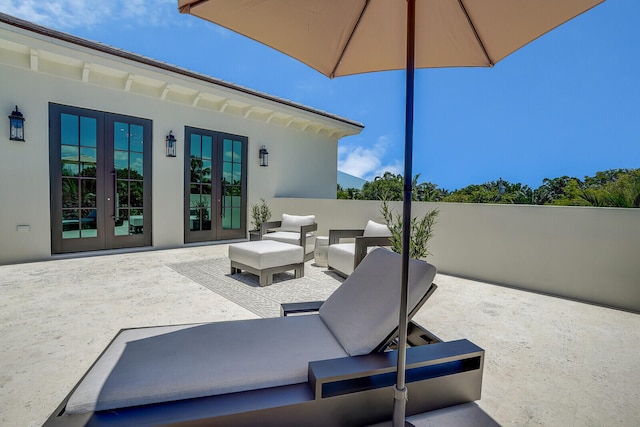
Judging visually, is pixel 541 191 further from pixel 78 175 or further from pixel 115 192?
pixel 78 175

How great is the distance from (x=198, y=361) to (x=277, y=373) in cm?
35

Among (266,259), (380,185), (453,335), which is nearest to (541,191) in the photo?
(380,185)

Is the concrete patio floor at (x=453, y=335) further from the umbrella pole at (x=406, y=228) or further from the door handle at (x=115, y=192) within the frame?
the door handle at (x=115, y=192)

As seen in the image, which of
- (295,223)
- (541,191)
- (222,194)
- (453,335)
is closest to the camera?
(453,335)

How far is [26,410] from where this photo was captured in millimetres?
1621

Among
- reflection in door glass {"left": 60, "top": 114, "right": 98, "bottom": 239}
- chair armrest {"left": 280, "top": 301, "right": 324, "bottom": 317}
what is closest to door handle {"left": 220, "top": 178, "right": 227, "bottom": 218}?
reflection in door glass {"left": 60, "top": 114, "right": 98, "bottom": 239}

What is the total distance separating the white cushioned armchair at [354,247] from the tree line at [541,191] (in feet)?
3.21

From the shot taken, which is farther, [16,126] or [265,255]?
[16,126]

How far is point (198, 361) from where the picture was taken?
4.28 ft

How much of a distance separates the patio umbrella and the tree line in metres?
0.99

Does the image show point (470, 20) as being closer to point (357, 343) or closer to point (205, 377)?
point (357, 343)

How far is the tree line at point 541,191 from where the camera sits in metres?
3.79

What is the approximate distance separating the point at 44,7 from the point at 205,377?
7102 mm

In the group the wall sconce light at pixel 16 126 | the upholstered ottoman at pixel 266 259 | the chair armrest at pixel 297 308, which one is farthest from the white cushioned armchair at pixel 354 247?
the wall sconce light at pixel 16 126
